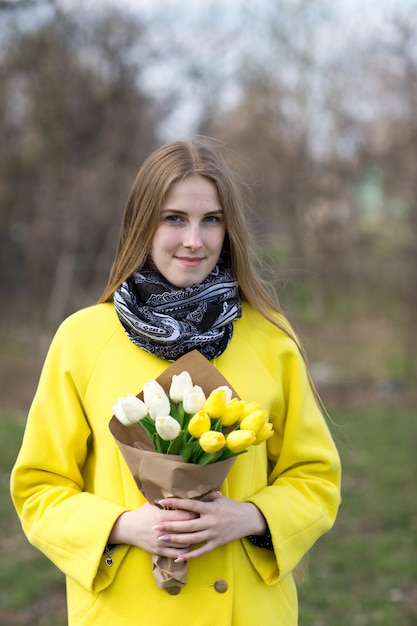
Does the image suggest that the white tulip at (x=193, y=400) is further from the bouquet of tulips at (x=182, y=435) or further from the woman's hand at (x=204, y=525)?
the woman's hand at (x=204, y=525)

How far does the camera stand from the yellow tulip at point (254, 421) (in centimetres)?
171

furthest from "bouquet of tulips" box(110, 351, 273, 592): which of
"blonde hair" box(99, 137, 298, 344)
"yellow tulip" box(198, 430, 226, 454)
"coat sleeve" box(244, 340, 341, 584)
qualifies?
"blonde hair" box(99, 137, 298, 344)

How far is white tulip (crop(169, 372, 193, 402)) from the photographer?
5.84ft

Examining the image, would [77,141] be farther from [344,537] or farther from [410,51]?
[344,537]

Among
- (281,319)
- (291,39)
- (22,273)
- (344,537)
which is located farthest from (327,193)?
(281,319)

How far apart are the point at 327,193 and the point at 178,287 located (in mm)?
10380

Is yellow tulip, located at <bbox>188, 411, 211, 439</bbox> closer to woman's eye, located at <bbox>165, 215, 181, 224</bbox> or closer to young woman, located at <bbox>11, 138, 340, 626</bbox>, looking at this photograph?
young woman, located at <bbox>11, 138, 340, 626</bbox>

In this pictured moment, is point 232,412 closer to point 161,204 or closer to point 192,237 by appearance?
point 192,237

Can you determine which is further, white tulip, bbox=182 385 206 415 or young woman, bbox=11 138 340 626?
young woman, bbox=11 138 340 626

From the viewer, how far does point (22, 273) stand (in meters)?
12.6

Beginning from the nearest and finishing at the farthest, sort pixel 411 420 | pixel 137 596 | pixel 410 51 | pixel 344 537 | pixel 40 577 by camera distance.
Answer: pixel 137 596 < pixel 40 577 < pixel 344 537 < pixel 411 420 < pixel 410 51

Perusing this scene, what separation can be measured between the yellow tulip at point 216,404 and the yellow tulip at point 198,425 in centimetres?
3

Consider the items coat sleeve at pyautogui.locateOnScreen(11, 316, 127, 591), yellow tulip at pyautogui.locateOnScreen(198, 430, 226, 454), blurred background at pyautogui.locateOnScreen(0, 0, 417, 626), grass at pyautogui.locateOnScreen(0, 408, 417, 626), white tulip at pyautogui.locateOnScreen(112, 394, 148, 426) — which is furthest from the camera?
blurred background at pyautogui.locateOnScreen(0, 0, 417, 626)

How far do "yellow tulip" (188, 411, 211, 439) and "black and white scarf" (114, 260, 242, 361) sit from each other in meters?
0.34
